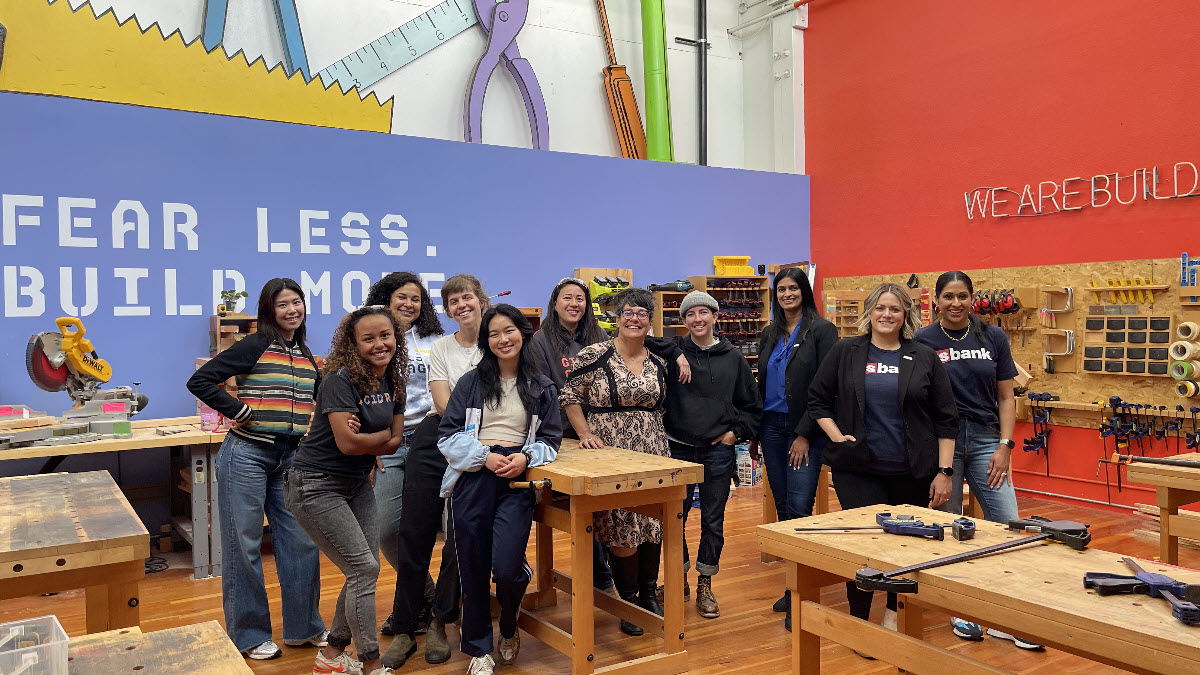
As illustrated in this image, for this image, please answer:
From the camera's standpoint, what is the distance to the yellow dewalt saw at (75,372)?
4.48 metres

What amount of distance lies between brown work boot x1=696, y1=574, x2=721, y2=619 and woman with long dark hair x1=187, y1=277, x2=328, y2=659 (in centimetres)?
179

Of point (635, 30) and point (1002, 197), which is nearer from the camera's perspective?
point (1002, 197)

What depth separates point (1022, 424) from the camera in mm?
6965

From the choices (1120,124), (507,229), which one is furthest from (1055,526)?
(507,229)

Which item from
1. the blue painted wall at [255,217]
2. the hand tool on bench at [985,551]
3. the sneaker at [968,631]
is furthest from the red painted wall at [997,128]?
the hand tool on bench at [985,551]

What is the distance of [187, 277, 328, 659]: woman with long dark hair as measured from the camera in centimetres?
346

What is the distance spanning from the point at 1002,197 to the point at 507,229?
4.03 metres

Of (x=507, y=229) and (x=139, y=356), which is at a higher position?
(x=507, y=229)

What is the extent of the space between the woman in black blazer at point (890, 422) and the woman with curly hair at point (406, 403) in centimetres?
171

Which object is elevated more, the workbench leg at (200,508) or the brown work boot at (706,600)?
the workbench leg at (200,508)

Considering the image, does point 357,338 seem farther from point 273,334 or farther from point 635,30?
point 635,30

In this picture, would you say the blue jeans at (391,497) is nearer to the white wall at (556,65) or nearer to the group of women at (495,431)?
the group of women at (495,431)

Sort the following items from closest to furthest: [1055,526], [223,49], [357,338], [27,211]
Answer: [1055,526] → [357,338] → [27,211] → [223,49]

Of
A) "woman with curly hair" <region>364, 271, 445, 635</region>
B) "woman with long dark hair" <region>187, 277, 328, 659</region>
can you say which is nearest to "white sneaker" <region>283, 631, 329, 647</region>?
"woman with long dark hair" <region>187, 277, 328, 659</region>
